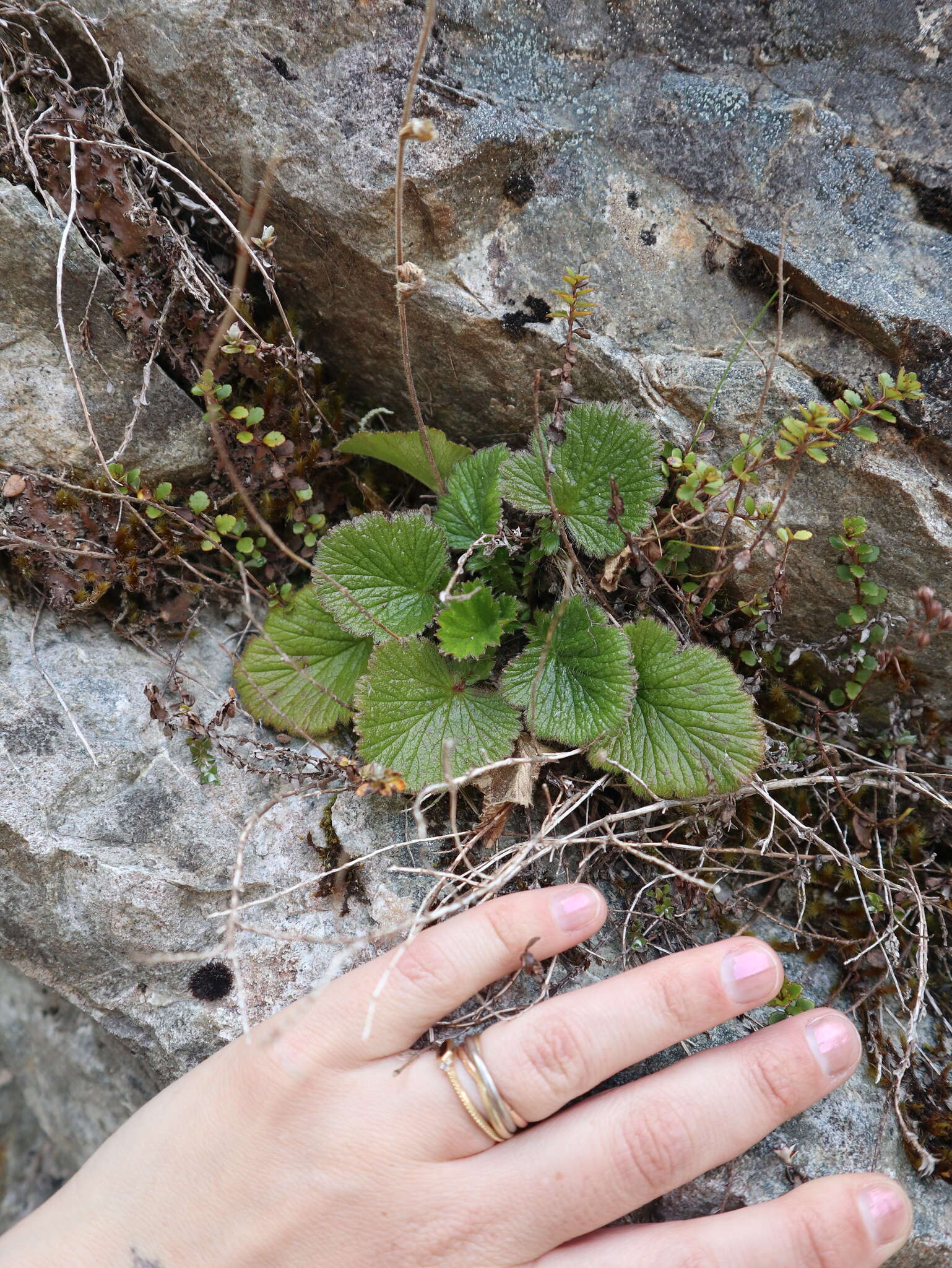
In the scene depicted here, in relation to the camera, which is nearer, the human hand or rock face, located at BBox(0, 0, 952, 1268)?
the human hand

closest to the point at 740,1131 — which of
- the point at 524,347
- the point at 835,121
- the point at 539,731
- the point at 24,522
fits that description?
the point at 539,731

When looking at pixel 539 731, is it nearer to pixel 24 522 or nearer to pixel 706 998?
pixel 706 998

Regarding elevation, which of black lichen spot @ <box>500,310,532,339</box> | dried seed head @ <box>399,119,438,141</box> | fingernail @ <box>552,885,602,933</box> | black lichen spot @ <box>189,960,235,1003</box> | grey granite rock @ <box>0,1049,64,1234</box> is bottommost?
grey granite rock @ <box>0,1049,64,1234</box>

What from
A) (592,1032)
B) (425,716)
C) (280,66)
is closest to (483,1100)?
(592,1032)

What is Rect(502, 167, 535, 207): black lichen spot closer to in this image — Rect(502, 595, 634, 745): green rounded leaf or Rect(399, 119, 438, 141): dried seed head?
Rect(399, 119, 438, 141): dried seed head

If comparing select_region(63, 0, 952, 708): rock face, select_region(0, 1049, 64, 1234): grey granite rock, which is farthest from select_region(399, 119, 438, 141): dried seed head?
select_region(0, 1049, 64, 1234): grey granite rock

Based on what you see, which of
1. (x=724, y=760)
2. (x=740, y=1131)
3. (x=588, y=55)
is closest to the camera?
(x=740, y=1131)

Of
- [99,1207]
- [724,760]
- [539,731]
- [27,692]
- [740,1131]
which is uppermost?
[724,760]

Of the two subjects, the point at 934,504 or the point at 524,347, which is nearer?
the point at 934,504
